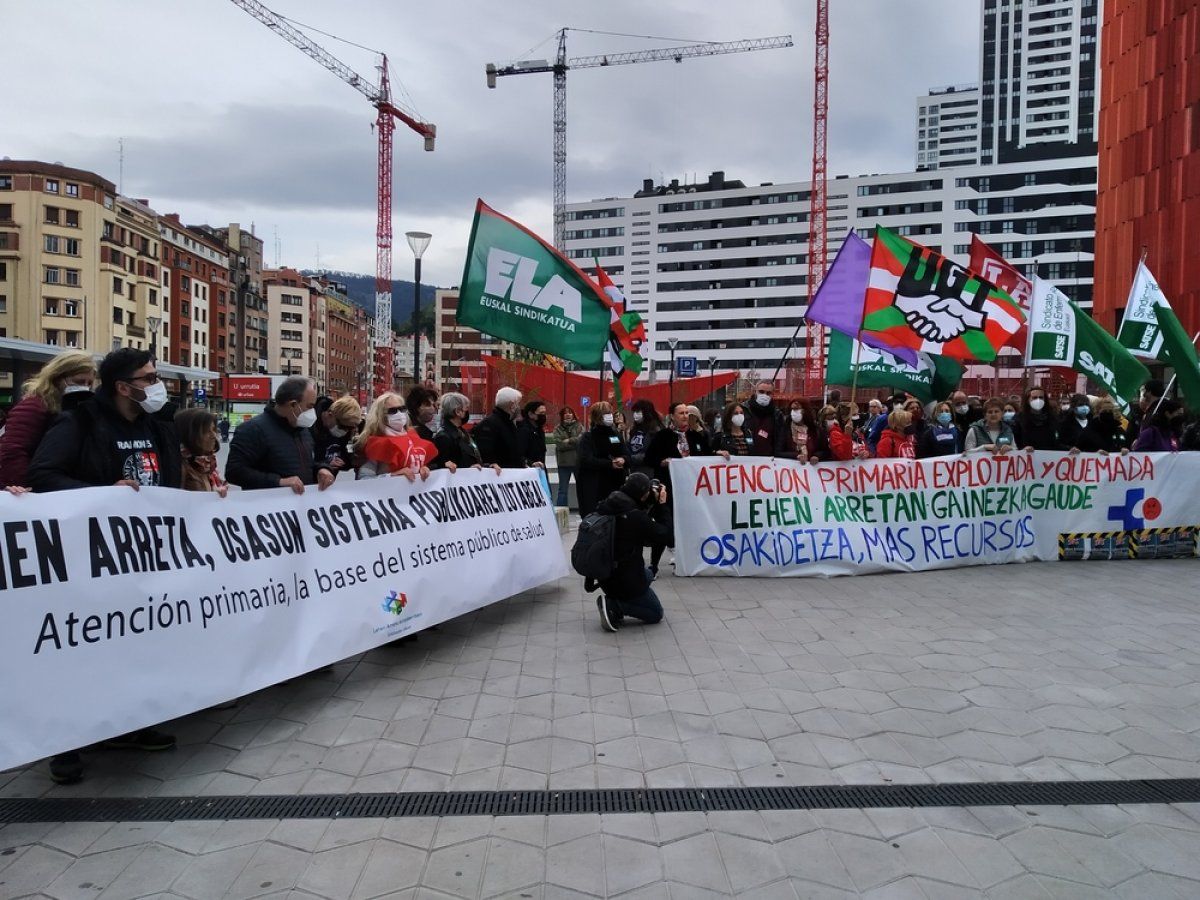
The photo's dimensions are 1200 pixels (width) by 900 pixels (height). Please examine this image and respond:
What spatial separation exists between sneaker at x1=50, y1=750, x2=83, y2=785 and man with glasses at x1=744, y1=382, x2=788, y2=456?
6.97m

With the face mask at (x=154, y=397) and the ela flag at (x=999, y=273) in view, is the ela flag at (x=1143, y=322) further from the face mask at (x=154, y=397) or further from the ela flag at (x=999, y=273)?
the face mask at (x=154, y=397)

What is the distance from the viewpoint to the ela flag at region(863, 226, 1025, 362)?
10336 millimetres

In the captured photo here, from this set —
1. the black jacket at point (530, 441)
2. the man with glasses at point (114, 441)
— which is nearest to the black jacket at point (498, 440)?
the black jacket at point (530, 441)

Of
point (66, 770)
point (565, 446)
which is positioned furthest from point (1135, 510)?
point (66, 770)

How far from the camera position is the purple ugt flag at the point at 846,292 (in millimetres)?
10375

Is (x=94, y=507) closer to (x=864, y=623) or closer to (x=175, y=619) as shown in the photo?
(x=175, y=619)

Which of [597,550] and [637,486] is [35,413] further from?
[637,486]

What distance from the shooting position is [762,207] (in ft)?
381

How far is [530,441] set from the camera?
8422mm

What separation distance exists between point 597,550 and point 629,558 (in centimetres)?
33

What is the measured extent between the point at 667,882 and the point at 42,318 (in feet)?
279

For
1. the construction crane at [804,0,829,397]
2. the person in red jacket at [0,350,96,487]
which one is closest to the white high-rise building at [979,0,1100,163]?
the construction crane at [804,0,829,397]

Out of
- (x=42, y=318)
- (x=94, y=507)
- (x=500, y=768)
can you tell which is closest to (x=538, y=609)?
(x=500, y=768)

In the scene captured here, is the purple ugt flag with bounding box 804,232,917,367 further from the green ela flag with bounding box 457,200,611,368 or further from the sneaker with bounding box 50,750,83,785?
the sneaker with bounding box 50,750,83,785
